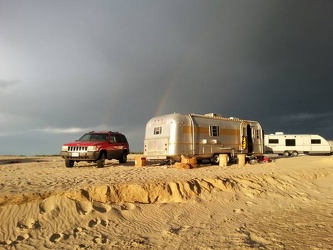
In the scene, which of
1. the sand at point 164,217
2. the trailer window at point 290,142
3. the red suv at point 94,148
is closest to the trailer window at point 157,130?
the red suv at point 94,148

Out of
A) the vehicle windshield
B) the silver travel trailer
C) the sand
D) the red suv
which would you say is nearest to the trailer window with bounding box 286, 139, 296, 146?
the silver travel trailer

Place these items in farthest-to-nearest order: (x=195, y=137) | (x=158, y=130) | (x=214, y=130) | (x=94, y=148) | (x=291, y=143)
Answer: (x=291, y=143) < (x=214, y=130) < (x=158, y=130) < (x=195, y=137) < (x=94, y=148)

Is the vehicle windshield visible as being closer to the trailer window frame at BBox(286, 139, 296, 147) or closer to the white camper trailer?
the white camper trailer

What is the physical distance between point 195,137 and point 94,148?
6.31 m

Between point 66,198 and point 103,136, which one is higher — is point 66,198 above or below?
below

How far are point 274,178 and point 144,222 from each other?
815 cm

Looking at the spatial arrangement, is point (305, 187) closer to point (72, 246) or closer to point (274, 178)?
point (274, 178)

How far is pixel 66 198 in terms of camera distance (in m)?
8.33

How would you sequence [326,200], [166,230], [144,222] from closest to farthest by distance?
[166,230], [144,222], [326,200]

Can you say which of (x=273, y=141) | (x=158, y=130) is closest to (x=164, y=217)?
(x=158, y=130)

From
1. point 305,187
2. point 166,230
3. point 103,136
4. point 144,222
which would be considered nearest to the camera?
point 166,230

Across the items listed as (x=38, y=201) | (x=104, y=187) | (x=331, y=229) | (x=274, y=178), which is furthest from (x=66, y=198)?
(x=274, y=178)

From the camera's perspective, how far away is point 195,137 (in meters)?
19.6

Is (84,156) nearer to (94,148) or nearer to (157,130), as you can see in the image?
(94,148)
